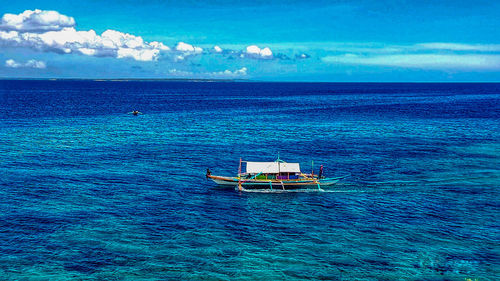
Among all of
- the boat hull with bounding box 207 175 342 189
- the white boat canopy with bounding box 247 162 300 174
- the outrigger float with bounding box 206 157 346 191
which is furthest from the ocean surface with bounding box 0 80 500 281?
the white boat canopy with bounding box 247 162 300 174

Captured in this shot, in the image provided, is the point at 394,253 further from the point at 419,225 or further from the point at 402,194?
the point at 402,194

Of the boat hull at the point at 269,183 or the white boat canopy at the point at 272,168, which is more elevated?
the white boat canopy at the point at 272,168

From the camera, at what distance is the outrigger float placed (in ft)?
199

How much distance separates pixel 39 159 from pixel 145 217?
38.5m

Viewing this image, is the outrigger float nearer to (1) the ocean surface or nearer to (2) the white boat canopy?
(2) the white boat canopy

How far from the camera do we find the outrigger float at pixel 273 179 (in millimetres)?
60719

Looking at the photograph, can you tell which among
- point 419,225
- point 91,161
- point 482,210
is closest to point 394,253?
point 419,225

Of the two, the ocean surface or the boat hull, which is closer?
the ocean surface

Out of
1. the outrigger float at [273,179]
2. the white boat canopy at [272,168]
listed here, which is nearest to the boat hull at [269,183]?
the outrigger float at [273,179]

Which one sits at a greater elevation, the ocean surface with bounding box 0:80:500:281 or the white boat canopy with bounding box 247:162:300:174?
the white boat canopy with bounding box 247:162:300:174

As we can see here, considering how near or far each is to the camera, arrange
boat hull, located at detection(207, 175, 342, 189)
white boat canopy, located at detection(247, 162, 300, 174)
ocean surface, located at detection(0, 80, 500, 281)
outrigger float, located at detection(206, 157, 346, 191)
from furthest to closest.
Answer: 1. white boat canopy, located at detection(247, 162, 300, 174)
2. outrigger float, located at detection(206, 157, 346, 191)
3. boat hull, located at detection(207, 175, 342, 189)
4. ocean surface, located at detection(0, 80, 500, 281)

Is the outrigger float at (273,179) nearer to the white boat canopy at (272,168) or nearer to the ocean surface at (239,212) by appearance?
the white boat canopy at (272,168)

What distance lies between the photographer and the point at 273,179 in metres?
61.9

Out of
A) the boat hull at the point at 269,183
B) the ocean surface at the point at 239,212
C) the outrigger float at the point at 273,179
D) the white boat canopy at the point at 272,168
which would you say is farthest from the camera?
the white boat canopy at the point at 272,168
